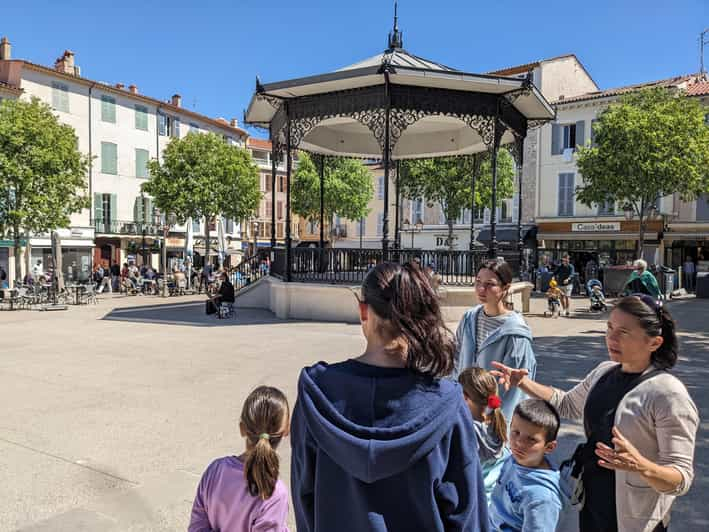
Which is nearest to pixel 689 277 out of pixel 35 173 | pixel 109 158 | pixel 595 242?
pixel 595 242

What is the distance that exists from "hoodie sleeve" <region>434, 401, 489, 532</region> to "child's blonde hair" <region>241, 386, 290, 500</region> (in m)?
0.89

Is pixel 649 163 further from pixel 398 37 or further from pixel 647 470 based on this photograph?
pixel 647 470

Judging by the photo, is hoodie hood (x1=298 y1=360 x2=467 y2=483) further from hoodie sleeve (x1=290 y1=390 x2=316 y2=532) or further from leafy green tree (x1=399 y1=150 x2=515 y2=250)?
leafy green tree (x1=399 y1=150 x2=515 y2=250)

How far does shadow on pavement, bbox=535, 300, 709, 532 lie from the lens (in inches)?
140

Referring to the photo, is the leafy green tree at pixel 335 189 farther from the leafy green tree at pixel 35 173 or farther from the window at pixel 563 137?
the leafy green tree at pixel 35 173

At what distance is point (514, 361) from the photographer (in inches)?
121

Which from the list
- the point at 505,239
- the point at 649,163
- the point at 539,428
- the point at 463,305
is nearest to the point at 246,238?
the point at 505,239

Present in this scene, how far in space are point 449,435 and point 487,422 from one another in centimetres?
109

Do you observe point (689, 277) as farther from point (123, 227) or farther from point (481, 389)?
point (123, 227)

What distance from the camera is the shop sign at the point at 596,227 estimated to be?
101 feet

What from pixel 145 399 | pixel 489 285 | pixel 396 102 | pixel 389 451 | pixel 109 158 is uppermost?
pixel 109 158

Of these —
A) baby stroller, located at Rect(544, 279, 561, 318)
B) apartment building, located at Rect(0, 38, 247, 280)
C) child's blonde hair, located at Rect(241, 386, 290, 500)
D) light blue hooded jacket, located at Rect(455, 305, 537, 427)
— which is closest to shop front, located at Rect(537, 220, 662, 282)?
baby stroller, located at Rect(544, 279, 561, 318)

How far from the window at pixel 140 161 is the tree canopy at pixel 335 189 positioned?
34.0ft

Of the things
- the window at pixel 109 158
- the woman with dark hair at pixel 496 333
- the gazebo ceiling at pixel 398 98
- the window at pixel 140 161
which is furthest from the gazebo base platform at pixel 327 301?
the window at pixel 140 161
